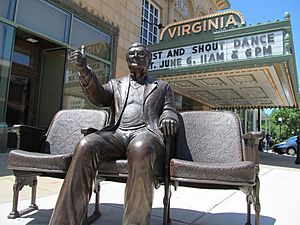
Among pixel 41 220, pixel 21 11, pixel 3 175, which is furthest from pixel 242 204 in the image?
pixel 21 11

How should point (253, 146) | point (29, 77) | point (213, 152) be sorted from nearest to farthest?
point (253, 146) → point (213, 152) → point (29, 77)

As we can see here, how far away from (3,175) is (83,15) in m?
5.68

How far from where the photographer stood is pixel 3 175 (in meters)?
4.66

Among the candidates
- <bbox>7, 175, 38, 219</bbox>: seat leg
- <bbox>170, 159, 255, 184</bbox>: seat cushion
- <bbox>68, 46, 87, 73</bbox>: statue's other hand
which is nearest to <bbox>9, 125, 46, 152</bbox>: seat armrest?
<bbox>7, 175, 38, 219</bbox>: seat leg

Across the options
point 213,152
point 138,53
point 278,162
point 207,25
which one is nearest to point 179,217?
point 213,152

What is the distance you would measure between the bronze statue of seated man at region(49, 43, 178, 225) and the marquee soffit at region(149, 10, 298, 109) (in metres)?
6.59

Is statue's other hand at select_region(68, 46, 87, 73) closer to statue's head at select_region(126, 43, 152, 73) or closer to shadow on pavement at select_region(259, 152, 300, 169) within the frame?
statue's head at select_region(126, 43, 152, 73)

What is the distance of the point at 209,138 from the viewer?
2953 mm

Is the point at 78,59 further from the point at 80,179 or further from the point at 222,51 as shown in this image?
the point at 222,51

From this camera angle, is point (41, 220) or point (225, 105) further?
point (225, 105)

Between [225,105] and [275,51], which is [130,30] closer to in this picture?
[275,51]

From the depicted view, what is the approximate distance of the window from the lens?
494 inches

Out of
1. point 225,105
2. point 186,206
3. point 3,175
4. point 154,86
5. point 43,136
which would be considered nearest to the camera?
point 154,86

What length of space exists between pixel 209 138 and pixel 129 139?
960mm
